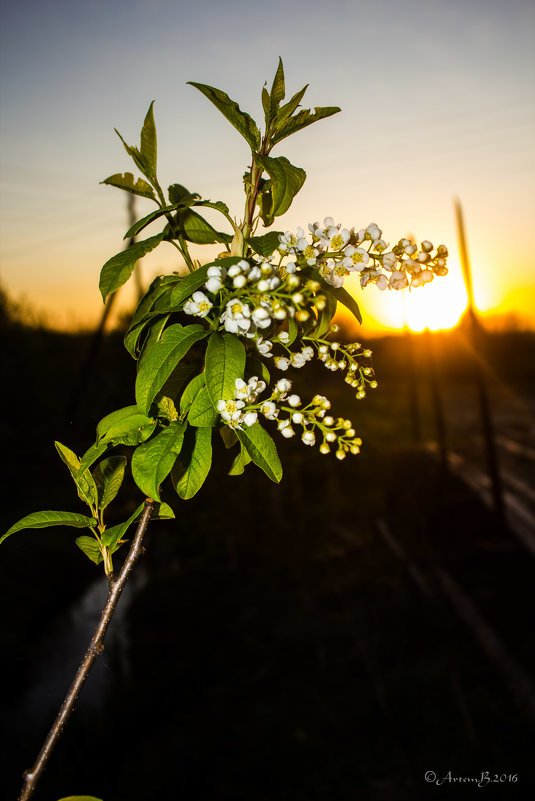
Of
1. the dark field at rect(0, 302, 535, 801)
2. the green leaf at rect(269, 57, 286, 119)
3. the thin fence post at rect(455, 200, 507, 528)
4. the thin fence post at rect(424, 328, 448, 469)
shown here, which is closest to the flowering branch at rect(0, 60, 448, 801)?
the green leaf at rect(269, 57, 286, 119)

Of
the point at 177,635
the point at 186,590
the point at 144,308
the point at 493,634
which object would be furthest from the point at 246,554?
the point at 144,308

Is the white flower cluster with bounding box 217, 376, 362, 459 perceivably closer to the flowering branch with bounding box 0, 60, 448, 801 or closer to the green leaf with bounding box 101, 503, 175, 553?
the flowering branch with bounding box 0, 60, 448, 801

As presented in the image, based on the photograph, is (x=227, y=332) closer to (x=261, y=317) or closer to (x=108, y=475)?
(x=261, y=317)

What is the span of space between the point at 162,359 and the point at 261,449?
0.20m

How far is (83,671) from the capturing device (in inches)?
28.2

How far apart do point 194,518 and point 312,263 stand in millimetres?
11612

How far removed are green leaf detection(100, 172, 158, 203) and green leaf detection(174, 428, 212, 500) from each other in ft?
1.42

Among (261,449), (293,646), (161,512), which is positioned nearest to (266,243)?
(261,449)

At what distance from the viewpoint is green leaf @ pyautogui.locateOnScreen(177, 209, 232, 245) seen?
85cm

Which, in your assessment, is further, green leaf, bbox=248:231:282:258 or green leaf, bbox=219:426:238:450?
green leaf, bbox=219:426:238:450

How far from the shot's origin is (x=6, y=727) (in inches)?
242

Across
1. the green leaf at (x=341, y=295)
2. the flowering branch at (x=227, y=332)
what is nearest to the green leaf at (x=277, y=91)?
the flowering branch at (x=227, y=332)

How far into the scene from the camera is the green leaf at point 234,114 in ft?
2.32

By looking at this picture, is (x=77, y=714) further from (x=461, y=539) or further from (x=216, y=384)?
(x=216, y=384)
